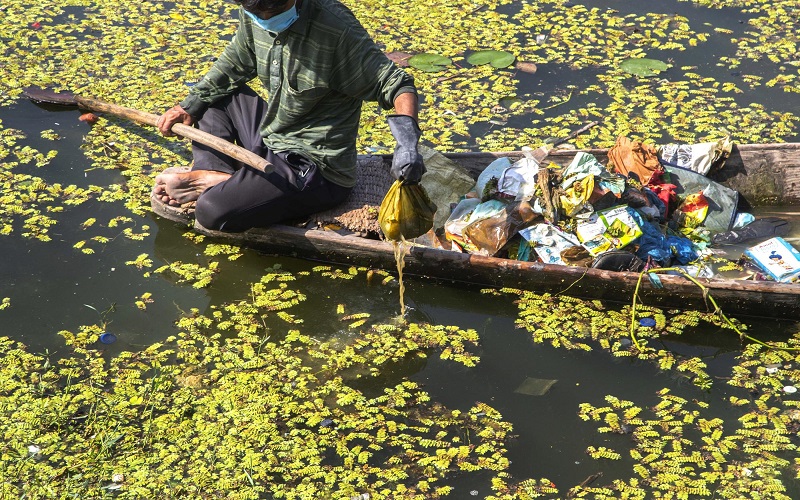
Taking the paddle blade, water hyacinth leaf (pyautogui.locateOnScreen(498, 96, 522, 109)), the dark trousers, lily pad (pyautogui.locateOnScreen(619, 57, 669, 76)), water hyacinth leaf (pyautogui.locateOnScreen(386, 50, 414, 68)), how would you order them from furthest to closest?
water hyacinth leaf (pyautogui.locateOnScreen(386, 50, 414, 68)) < lily pad (pyautogui.locateOnScreen(619, 57, 669, 76)) < water hyacinth leaf (pyautogui.locateOnScreen(498, 96, 522, 109)) < the paddle blade < the dark trousers

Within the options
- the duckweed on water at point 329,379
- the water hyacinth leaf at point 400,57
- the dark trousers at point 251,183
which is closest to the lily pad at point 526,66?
the duckweed on water at point 329,379

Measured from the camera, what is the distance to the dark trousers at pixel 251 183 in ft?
13.6

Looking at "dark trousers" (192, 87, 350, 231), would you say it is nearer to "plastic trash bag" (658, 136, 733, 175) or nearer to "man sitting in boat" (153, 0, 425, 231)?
"man sitting in boat" (153, 0, 425, 231)

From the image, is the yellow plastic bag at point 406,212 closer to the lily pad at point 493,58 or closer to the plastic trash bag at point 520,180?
the plastic trash bag at point 520,180

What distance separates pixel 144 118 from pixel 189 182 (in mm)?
621

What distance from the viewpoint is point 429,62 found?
6.36 m

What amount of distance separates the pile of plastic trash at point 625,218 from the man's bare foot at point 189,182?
126 centimetres

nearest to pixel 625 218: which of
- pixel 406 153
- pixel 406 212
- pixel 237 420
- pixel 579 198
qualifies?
pixel 579 198

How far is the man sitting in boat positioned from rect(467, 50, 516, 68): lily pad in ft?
7.92

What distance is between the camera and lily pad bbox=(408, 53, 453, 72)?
630 cm

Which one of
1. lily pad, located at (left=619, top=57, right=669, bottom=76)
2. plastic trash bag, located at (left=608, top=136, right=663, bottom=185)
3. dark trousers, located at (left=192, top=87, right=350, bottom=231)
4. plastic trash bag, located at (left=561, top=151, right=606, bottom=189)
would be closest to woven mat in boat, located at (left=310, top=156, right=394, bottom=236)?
dark trousers, located at (left=192, top=87, right=350, bottom=231)

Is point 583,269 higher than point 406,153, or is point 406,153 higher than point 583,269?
point 406,153

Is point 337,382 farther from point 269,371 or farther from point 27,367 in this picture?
point 27,367

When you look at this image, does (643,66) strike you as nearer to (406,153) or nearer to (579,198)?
(579,198)
